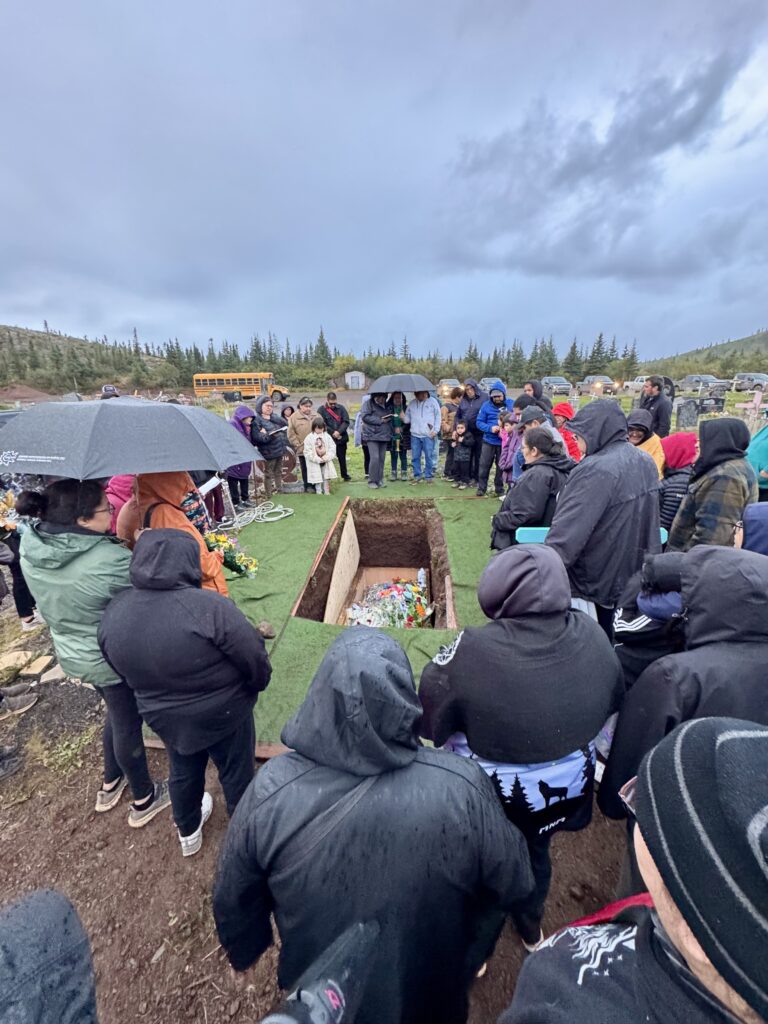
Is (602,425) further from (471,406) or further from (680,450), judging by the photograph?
(471,406)

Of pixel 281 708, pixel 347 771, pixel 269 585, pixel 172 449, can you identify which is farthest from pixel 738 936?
pixel 269 585

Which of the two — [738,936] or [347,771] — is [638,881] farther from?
[738,936]

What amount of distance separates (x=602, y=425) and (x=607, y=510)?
1.81 feet

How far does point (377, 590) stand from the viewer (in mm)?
6695

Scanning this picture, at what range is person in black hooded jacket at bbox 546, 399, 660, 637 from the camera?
8.52 feet

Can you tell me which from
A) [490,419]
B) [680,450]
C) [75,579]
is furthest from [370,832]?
[490,419]

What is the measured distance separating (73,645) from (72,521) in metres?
0.63

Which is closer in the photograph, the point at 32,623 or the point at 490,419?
the point at 32,623

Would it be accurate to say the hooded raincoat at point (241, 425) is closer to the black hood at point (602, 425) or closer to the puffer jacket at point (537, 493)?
the puffer jacket at point (537, 493)

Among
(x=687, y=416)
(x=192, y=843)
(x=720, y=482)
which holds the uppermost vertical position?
(x=687, y=416)

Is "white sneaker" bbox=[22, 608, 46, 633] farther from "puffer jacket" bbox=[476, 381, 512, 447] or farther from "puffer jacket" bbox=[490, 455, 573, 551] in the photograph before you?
"puffer jacket" bbox=[476, 381, 512, 447]

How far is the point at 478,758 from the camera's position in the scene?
157cm

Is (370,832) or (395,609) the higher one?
(370,832)

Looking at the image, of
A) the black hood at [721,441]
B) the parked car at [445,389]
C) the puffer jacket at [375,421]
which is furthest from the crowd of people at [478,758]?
the parked car at [445,389]
